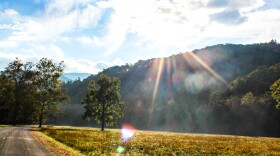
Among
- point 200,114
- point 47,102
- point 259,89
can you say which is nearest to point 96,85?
point 47,102

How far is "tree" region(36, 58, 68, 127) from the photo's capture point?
92125 millimetres

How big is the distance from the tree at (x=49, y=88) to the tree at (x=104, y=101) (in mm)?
7294

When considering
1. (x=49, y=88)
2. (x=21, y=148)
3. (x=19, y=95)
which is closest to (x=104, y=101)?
(x=49, y=88)

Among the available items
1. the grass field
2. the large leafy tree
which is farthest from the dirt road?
the large leafy tree

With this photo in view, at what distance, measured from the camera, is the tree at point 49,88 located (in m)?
92.1

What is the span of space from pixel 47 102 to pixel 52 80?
6.16 meters

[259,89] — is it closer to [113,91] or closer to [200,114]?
[200,114]

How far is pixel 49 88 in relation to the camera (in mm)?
92375

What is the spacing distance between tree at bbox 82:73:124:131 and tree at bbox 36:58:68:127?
7.29 m

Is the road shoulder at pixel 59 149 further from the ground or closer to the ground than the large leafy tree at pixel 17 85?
closer to the ground

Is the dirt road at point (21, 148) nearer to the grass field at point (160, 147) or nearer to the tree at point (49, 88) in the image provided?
the grass field at point (160, 147)

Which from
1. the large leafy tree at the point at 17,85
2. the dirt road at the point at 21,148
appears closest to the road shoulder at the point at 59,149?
the dirt road at the point at 21,148

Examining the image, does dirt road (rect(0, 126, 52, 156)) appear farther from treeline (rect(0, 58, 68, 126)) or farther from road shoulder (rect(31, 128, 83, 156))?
treeline (rect(0, 58, 68, 126))

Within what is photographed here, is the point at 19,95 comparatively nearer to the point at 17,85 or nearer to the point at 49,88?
the point at 17,85
